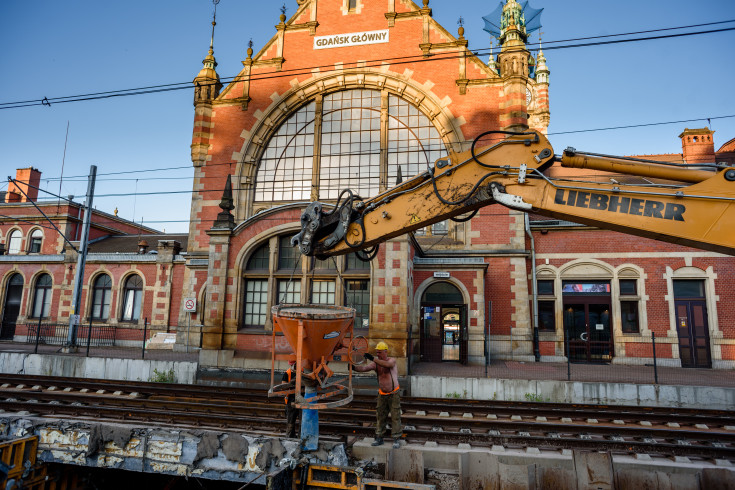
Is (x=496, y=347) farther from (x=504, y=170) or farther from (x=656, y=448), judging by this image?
(x=504, y=170)

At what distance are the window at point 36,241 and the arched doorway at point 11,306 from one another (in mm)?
1993

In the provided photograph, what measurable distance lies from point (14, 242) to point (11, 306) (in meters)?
4.58

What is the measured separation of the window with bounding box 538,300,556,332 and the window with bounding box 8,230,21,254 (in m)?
33.5

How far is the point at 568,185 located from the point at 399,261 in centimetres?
875

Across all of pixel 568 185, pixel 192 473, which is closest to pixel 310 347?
pixel 192 473

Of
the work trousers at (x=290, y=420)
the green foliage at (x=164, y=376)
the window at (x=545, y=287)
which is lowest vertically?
the green foliage at (x=164, y=376)

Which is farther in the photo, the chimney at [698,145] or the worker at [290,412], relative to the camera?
the chimney at [698,145]

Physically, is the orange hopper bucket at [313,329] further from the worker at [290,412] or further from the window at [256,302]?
the window at [256,302]

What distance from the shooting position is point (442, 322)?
19031 mm

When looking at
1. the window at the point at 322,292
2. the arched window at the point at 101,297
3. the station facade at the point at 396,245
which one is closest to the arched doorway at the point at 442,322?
the station facade at the point at 396,245

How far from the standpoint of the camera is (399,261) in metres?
14.4

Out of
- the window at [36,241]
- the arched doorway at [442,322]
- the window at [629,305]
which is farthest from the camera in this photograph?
the window at [36,241]

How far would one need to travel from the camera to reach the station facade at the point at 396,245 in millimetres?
15922

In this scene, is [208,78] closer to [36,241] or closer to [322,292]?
[322,292]
